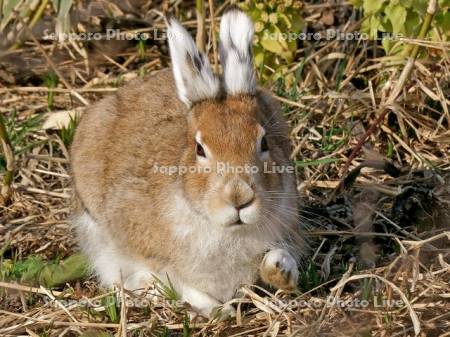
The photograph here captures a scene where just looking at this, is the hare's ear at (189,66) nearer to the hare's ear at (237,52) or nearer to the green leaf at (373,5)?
the hare's ear at (237,52)

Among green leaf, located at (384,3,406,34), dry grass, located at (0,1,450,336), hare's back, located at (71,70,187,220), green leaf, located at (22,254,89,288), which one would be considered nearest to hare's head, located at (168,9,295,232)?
hare's back, located at (71,70,187,220)

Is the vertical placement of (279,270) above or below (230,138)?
below

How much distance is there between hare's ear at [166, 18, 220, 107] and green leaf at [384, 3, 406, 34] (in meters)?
1.95

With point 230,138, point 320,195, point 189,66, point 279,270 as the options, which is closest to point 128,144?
point 189,66

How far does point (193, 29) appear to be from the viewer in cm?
839

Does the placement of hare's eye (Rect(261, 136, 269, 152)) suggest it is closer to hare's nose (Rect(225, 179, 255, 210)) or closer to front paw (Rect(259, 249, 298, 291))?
hare's nose (Rect(225, 179, 255, 210))

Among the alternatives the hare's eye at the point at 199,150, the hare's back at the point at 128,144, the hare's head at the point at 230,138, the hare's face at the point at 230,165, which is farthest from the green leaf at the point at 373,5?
the hare's eye at the point at 199,150

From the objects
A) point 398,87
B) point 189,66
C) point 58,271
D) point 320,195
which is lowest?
point 58,271

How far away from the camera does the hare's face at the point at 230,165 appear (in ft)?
15.4

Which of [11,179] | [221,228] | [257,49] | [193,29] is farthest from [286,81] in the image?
[221,228]

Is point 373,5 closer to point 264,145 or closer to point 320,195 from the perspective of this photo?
point 320,195

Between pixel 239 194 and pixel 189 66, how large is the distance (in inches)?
35.7

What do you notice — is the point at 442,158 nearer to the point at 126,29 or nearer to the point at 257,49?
the point at 257,49

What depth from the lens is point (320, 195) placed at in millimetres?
6598
